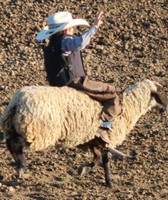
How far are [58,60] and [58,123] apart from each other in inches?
27.2

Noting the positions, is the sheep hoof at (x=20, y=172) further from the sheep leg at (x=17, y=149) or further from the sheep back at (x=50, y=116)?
the sheep back at (x=50, y=116)

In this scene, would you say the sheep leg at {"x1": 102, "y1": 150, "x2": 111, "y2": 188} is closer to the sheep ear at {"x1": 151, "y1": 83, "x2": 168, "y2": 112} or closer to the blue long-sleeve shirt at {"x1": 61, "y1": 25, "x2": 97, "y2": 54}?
the sheep ear at {"x1": 151, "y1": 83, "x2": 168, "y2": 112}

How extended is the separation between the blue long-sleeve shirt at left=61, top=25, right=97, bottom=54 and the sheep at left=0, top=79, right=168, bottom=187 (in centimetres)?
44

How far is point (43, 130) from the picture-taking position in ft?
26.3

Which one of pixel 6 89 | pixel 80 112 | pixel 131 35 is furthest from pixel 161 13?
pixel 80 112

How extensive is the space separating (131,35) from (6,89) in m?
3.01

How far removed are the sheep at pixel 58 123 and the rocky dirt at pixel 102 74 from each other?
26 cm

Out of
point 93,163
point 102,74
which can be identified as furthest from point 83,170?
point 102,74

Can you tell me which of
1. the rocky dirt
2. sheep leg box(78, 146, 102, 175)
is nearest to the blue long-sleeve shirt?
→ sheep leg box(78, 146, 102, 175)

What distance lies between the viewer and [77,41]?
8.05 meters

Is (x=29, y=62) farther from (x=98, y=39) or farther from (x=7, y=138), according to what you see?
(x=7, y=138)

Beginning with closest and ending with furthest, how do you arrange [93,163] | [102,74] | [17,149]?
[17,149]
[93,163]
[102,74]

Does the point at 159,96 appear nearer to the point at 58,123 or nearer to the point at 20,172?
the point at 58,123

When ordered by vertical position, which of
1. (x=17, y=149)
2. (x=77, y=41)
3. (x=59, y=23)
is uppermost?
(x=59, y=23)
